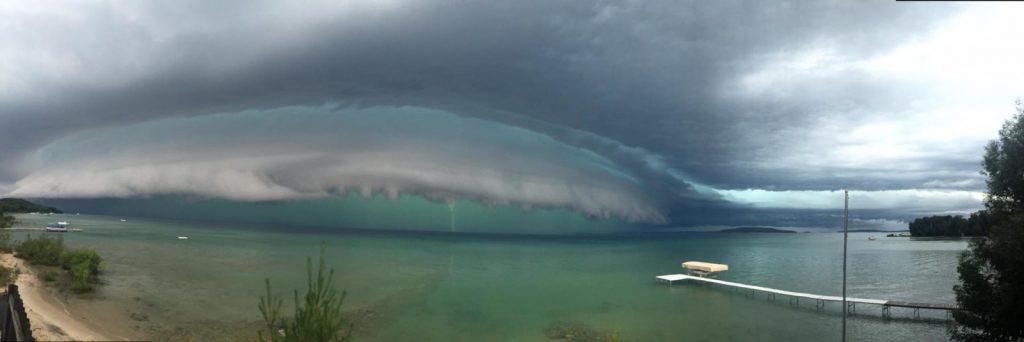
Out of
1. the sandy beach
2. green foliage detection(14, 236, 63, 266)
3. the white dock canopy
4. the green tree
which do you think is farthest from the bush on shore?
the white dock canopy

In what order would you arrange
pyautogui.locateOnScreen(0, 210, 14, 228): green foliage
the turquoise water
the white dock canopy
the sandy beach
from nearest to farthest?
the sandy beach, the turquoise water, pyautogui.locateOnScreen(0, 210, 14, 228): green foliage, the white dock canopy

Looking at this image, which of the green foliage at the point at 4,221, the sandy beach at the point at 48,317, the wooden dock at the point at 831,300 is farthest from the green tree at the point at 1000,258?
the green foliage at the point at 4,221

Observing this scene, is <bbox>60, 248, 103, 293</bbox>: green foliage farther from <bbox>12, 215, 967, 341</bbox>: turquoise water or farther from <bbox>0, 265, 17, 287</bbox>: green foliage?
<bbox>0, 265, 17, 287</bbox>: green foliage

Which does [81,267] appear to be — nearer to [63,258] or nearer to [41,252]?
[63,258]

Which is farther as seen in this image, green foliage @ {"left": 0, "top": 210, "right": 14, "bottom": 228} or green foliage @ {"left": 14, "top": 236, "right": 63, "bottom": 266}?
green foliage @ {"left": 0, "top": 210, "right": 14, "bottom": 228}

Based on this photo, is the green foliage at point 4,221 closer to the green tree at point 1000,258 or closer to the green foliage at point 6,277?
the green foliage at point 6,277

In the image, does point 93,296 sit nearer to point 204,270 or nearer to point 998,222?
point 204,270
